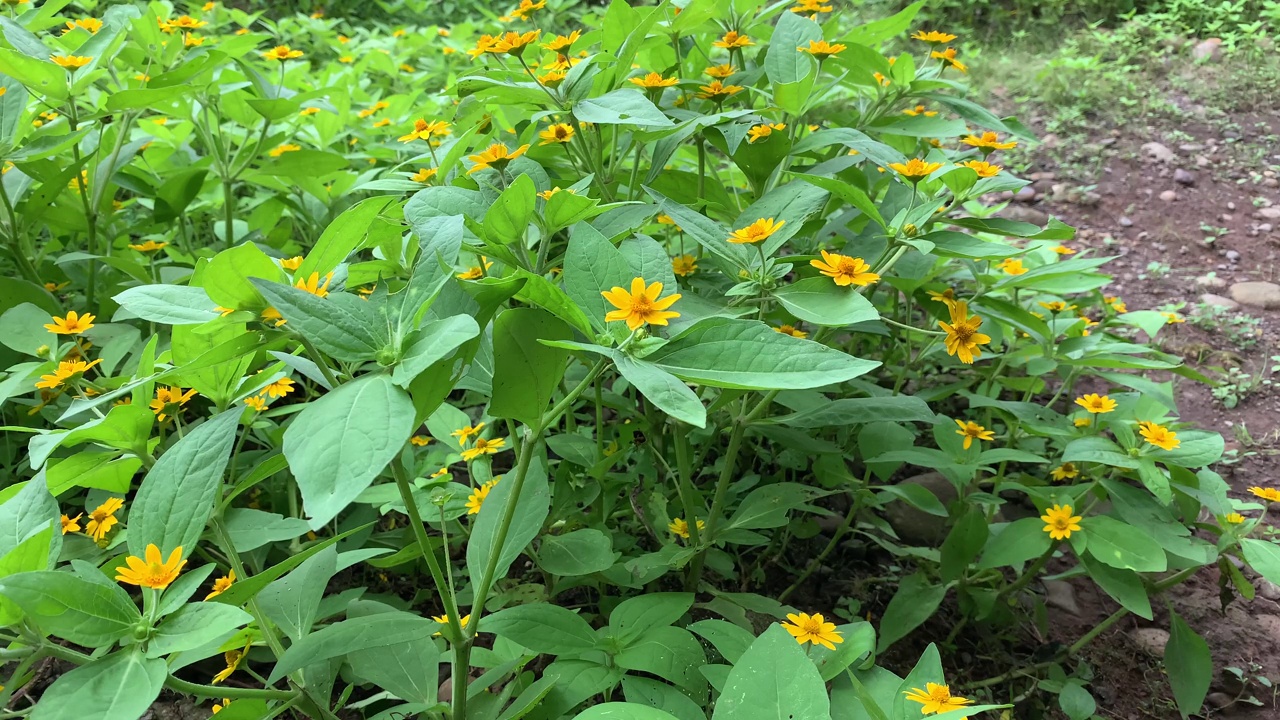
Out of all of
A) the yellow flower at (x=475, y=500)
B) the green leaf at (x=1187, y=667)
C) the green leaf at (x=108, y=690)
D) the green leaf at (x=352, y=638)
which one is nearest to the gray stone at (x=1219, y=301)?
the green leaf at (x=1187, y=667)

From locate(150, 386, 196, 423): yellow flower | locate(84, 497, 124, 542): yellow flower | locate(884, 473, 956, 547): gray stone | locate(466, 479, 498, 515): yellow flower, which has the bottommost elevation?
locate(884, 473, 956, 547): gray stone

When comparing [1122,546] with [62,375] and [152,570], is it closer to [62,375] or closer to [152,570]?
[152,570]

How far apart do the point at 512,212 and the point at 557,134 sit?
0.50 meters

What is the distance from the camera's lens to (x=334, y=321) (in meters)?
0.80

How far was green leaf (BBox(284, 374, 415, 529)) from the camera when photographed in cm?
66

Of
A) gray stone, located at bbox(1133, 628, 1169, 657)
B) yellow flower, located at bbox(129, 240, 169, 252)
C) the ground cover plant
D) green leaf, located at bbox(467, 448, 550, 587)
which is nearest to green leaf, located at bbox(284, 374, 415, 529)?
the ground cover plant

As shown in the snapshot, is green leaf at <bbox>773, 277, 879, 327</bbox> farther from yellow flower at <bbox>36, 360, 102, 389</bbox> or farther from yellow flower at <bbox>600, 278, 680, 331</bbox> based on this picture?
yellow flower at <bbox>36, 360, 102, 389</bbox>

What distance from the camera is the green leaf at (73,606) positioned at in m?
0.77

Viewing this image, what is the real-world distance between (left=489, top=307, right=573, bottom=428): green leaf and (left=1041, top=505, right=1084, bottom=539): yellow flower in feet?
3.60

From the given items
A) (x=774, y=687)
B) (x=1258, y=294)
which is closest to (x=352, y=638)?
(x=774, y=687)

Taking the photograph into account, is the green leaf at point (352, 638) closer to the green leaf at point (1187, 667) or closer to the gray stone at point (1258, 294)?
the green leaf at point (1187, 667)

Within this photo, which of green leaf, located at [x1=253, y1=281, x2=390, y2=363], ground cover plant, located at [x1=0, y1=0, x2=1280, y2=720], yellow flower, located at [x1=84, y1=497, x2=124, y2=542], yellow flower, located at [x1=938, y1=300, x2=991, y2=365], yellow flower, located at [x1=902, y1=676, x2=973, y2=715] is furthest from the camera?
yellow flower, located at [x1=938, y1=300, x2=991, y2=365]

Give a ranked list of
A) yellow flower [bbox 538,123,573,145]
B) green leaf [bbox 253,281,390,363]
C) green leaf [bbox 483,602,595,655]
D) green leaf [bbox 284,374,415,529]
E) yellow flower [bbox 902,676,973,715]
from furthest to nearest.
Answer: yellow flower [bbox 538,123,573,145] → green leaf [bbox 483,602,595,655] → yellow flower [bbox 902,676,973,715] → green leaf [bbox 253,281,390,363] → green leaf [bbox 284,374,415,529]

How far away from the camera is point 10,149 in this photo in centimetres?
160
